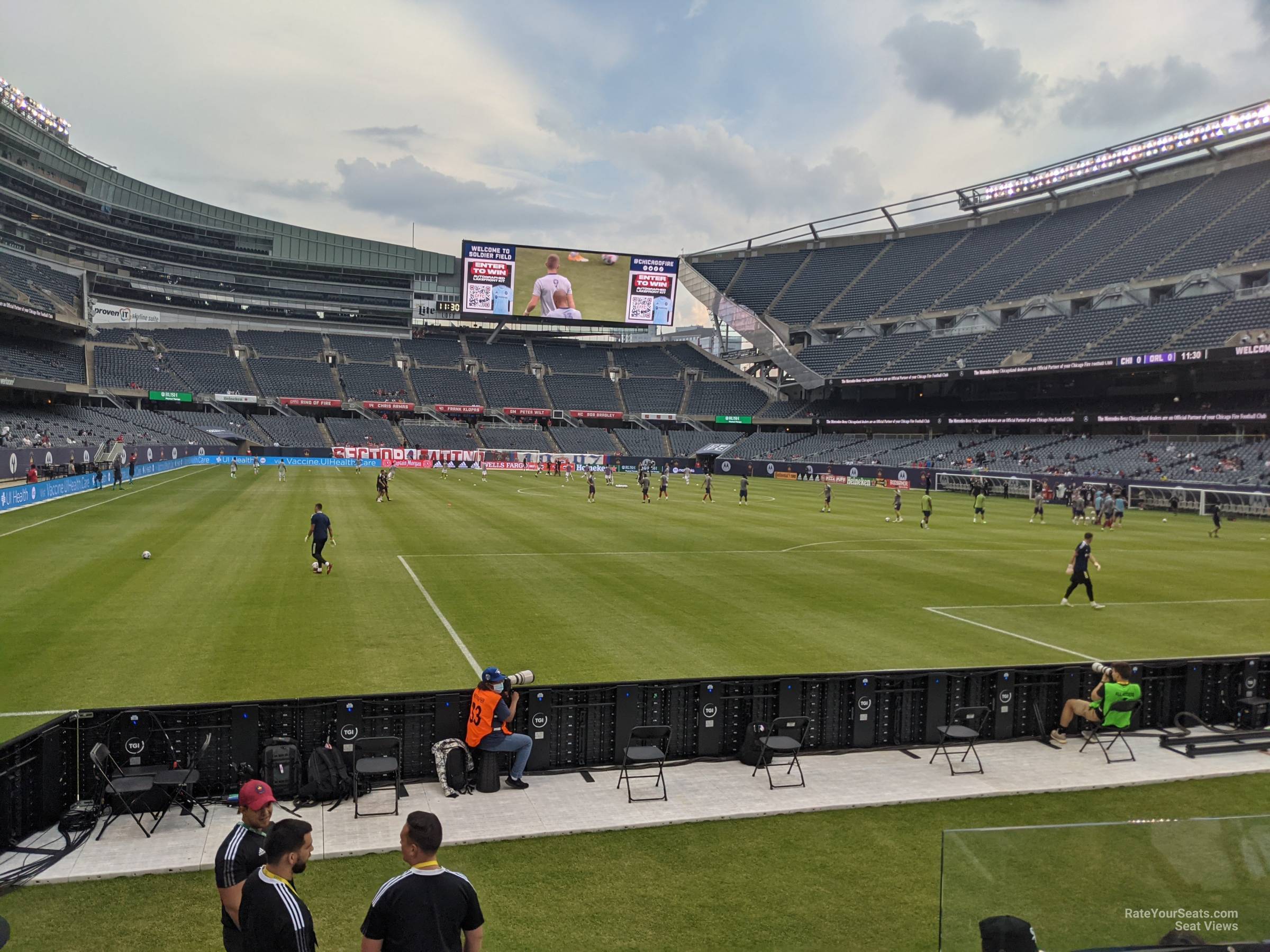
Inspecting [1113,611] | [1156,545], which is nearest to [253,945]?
[1113,611]

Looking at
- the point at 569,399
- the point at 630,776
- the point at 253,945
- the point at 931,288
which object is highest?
the point at 931,288

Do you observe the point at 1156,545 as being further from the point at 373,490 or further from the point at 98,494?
the point at 98,494

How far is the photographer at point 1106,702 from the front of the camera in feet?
37.8

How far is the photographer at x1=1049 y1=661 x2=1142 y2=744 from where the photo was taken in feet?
37.8

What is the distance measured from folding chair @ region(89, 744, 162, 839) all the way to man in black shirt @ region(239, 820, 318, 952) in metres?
4.85

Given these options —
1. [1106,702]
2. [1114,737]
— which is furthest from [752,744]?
[1114,737]

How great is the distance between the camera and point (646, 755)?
31.6ft

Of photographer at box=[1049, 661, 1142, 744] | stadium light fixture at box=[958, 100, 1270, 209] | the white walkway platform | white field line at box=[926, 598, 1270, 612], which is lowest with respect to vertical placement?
the white walkway platform

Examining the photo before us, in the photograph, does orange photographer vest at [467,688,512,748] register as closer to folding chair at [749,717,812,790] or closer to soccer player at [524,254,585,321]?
folding chair at [749,717,812,790]

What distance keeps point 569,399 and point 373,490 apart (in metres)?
57.6

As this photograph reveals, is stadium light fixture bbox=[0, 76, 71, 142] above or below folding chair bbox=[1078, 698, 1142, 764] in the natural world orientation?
above

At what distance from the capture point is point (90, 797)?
352 inches

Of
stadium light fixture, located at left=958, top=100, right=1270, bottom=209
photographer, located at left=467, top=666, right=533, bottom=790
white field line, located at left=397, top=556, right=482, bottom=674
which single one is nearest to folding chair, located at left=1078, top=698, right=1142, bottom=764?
photographer, located at left=467, top=666, right=533, bottom=790

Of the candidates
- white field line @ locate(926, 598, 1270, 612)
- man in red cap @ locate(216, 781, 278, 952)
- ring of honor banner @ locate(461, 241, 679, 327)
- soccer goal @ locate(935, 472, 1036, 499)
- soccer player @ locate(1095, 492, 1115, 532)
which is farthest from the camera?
ring of honor banner @ locate(461, 241, 679, 327)
